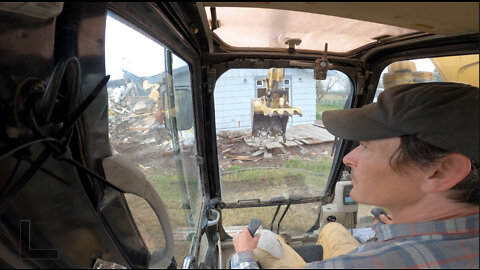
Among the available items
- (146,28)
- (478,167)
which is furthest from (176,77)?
(478,167)

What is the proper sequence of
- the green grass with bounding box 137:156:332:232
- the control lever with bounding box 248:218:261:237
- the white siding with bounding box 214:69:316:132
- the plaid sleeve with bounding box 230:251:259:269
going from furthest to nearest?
the green grass with bounding box 137:156:332:232, the white siding with bounding box 214:69:316:132, the control lever with bounding box 248:218:261:237, the plaid sleeve with bounding box 230:251:259:269

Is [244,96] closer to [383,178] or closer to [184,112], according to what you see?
[184,112]

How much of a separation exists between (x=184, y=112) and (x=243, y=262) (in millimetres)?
1355

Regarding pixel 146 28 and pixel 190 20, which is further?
pixel 190 20

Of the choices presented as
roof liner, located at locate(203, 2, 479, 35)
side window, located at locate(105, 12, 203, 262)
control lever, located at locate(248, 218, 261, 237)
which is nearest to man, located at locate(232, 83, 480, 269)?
roof liner, located at locate(203, 2, 479, 35)

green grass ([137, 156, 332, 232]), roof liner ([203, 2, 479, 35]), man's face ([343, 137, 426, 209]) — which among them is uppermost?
roof liner ([203, 2, 479, 35])

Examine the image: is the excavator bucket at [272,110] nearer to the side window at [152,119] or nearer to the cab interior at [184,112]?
the cab interior at [184,112]

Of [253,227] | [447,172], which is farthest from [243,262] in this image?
[447,172]

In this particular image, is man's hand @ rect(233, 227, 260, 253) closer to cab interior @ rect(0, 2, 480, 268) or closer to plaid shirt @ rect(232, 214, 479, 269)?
cab interior @ rect(0, 2, 480, 268)

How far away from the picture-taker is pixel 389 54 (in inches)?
96.0

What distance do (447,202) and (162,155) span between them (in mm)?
1284

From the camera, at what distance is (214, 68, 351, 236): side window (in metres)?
2.70

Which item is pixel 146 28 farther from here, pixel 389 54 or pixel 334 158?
pixel 334 158

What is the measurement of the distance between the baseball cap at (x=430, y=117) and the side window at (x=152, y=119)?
883 mm
